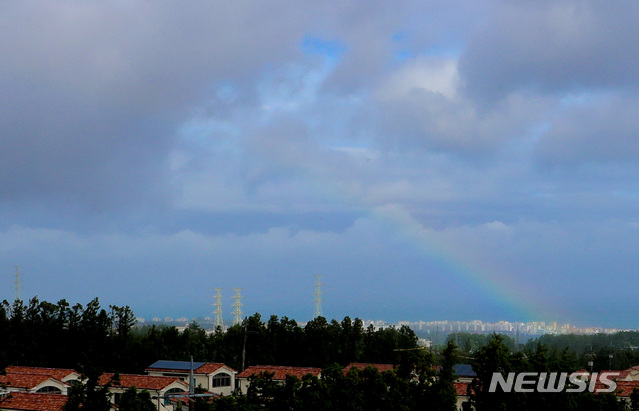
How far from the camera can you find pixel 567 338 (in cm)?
13375

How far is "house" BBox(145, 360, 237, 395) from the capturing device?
47.2 meters

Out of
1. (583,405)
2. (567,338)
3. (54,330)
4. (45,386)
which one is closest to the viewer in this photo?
(583,405)

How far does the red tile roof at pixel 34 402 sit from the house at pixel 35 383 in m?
3.90

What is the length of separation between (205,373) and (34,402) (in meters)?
14.4

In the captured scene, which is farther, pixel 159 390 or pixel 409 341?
pixel 409 341

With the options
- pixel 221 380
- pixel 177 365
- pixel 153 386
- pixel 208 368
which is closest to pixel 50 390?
pixel 153 386

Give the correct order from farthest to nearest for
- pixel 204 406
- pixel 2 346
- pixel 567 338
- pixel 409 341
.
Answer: pixel 567 338 < pixel 409 341 < pixel 2 346 < pixel 204 406

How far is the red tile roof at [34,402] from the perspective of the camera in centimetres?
3328

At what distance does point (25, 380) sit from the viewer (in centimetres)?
4016

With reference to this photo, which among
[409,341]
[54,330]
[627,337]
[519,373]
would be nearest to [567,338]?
[627,337]

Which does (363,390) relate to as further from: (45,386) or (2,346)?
(2,346)

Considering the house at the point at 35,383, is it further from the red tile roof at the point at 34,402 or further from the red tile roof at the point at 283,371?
the red tile roof at the point at 283,371

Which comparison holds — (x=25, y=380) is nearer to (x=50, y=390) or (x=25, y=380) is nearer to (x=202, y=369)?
(x=50, y=390)

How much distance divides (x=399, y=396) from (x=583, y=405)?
7865 millimetres
